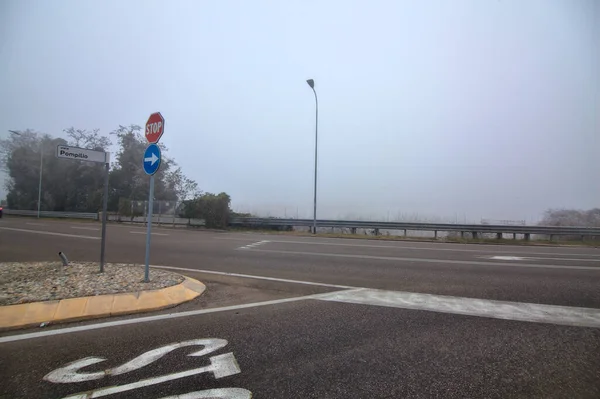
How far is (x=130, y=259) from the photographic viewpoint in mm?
10078

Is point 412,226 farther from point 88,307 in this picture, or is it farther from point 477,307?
point 88,307

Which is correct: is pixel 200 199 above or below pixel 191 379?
above

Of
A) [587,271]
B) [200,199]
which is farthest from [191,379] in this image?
[200,199]

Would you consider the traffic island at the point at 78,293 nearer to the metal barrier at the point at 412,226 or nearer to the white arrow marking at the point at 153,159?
the white arrow marking at the point at 153,159

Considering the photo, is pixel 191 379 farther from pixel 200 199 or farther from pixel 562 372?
pixel 200 199

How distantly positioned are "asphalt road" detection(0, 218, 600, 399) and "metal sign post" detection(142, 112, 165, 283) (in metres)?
1.54

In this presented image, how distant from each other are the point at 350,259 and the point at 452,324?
614cm

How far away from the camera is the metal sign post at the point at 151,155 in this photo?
20.7 ft

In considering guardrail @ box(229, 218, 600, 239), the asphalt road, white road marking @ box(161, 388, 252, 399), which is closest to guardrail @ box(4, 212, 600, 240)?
guardrail @ box(229, 218, 600, 239)

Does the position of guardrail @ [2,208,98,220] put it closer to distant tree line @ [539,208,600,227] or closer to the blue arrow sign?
the blue arrow sign

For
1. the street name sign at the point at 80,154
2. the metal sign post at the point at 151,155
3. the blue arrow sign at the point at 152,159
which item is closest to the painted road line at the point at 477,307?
the metal sign post at the point at 151,155

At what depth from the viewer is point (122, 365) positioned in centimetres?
332

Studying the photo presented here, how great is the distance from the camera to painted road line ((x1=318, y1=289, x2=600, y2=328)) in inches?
193

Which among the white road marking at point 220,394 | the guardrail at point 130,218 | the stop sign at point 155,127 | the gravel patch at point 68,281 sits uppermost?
the stop sign at point 155,127
